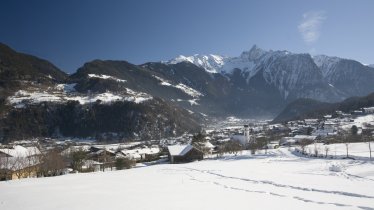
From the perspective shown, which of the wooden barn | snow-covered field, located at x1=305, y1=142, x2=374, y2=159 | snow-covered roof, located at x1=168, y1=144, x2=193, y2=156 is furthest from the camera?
snow-covered roof, located at x1=168, y1=144, x2=193, y2=156

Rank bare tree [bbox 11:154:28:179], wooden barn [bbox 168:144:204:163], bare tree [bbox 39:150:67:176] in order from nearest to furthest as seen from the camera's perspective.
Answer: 1. bare tree [bbox 39:150:67:176]
2. bare tree [bbox 11:154:28:179]
3. wooden barn [bbox 168:144:204:163]

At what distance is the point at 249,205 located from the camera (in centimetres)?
2217

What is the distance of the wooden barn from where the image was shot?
304ft

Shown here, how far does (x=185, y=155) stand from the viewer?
9344 centimetres

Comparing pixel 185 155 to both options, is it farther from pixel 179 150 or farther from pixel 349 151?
pixel 349 151

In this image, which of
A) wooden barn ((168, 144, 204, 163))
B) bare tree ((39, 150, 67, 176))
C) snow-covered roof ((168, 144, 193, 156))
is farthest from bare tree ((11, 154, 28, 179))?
snow-covered roof ((168, 144, 193, 156))

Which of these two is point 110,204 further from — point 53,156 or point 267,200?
point 53,156

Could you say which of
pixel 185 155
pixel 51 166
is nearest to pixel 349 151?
pixel 185 155

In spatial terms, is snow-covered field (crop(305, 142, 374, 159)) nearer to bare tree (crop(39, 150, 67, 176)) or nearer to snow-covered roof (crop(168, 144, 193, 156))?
snow-covered roof (crop(168, 144, 193, 156))

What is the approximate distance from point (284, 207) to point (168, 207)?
731 centimetres

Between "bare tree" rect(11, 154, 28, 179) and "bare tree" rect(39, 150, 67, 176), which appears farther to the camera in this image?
"bare tree" rect(11, 154, 28, 179)

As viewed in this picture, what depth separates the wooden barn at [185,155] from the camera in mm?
92625

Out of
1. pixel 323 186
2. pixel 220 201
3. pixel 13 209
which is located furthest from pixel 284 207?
pixel 13 209

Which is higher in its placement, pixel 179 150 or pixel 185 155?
pixel 179 150
